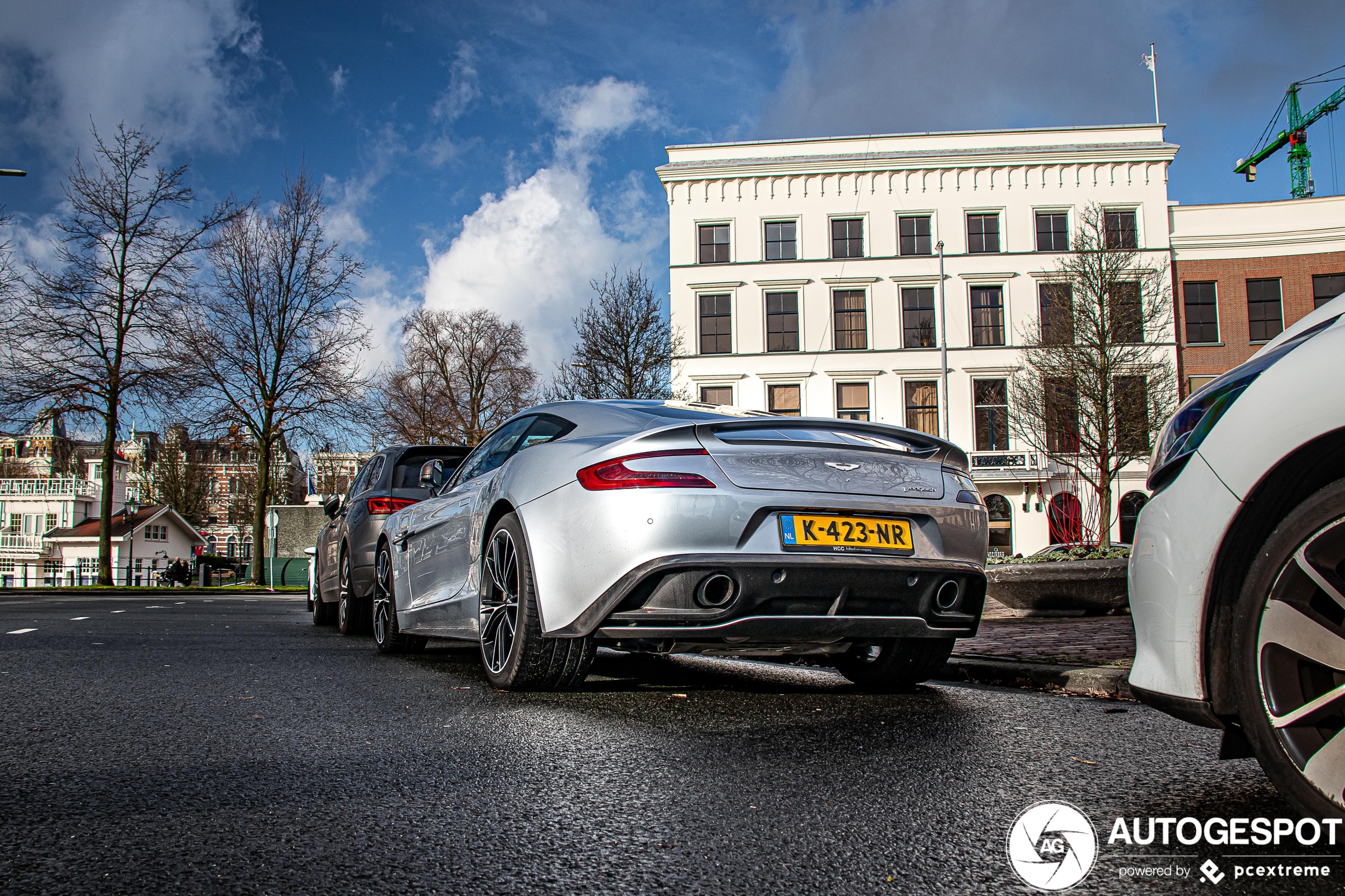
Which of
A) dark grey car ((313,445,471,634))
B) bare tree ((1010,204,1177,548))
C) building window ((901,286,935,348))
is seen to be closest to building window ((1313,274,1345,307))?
bare tree ((1010,204,1177,548))

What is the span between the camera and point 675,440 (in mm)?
3809

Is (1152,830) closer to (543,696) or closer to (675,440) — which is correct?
(675,440)

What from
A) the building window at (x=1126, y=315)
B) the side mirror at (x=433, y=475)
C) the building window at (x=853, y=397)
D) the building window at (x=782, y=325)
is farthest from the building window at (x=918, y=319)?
the side mirror at (x=433, y=475)

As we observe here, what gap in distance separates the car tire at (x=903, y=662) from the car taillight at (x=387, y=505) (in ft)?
14.0

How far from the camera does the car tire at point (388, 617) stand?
21.2 ft

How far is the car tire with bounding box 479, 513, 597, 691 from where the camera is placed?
13.5 ft

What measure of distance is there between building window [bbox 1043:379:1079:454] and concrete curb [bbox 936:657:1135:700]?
914 inches

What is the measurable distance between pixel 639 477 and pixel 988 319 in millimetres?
37377

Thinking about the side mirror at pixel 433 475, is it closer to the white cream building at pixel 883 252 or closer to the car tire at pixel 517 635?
the car tire at pixel 517 635

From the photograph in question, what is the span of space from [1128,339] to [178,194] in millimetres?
25823

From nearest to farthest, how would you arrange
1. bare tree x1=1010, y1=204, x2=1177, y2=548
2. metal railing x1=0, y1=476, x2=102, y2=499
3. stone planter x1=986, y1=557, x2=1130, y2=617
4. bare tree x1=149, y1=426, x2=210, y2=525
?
stone planter x1=986, y1=557, x2=1130, y2=617 → bare tree x1=1010, y1=204, x2=1177, y2=548 → bare tree x1=149, y1=426, x2=210, y2=525 → metal railing x1=0, y1=476, x2=102, y2=499

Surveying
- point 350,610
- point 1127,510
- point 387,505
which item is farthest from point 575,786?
point 1127,510

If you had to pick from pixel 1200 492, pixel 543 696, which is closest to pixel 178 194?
pixel 543 696

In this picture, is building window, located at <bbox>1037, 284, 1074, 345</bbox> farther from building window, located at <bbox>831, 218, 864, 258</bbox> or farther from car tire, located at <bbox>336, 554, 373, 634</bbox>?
car tire, located at <bbox>336, 554, 373, 634</bbox>
